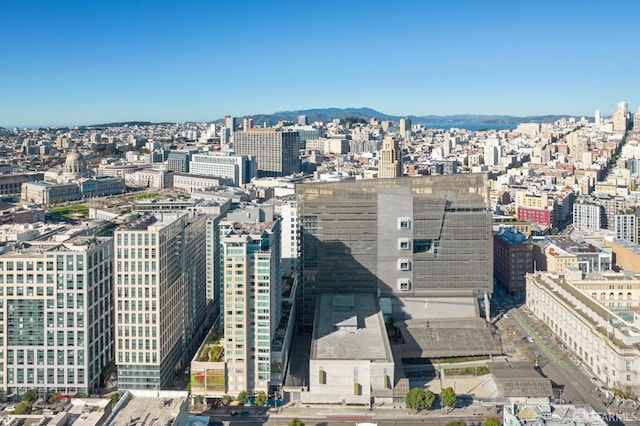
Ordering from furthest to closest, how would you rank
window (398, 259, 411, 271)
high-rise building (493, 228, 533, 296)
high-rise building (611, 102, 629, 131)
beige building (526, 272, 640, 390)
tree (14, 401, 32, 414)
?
high-rise building (611, 102, 629, 131), high-rise building (493, 228, 533, 296), window (398, 259, 411, 271), beige building (526, 272, 640, 390), tree (14, 401, 32, 414)

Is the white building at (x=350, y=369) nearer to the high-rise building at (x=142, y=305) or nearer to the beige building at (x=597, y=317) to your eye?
the high-rise building at (x=142, y=305)

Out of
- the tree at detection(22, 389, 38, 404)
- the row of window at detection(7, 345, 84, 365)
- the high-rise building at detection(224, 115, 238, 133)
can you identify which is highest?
the high-rise building at detection(224, 115, 238, 133)

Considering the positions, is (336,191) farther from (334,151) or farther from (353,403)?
(334,151)

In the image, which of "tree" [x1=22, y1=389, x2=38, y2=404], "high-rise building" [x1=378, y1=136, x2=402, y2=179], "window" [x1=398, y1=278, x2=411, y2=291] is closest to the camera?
"tree" [x1=22, y1=389, x2=38, y2=404]

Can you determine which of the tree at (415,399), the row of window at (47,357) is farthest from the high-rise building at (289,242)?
the tree at (415,399)

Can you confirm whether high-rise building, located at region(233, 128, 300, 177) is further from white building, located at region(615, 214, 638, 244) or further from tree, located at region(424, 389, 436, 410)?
tree, located at region(424, 389, 436, 410)

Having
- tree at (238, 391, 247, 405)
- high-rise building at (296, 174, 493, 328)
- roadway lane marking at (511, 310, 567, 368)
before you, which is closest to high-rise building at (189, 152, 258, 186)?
high-rise building at (296, 174, 493, 328)
